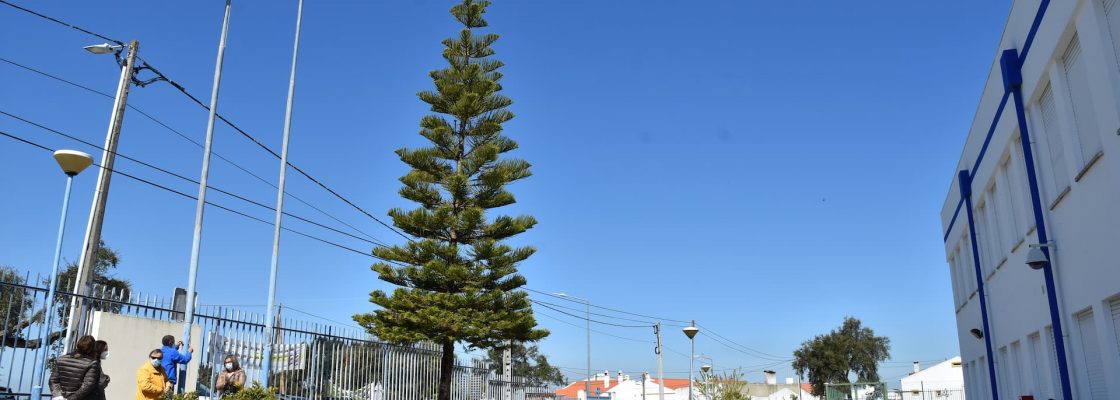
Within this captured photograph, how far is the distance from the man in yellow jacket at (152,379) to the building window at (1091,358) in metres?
9.88

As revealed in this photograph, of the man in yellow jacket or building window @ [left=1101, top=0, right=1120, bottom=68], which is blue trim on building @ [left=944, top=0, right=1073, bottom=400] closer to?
building window @ [left=1101, top=0, right=1120, bottom=68]

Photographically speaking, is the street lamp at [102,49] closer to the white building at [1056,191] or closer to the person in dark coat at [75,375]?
the person in dark coat at [75,375]

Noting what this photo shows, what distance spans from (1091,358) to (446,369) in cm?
1184

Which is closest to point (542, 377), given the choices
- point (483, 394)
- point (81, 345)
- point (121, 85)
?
point (483, 394)

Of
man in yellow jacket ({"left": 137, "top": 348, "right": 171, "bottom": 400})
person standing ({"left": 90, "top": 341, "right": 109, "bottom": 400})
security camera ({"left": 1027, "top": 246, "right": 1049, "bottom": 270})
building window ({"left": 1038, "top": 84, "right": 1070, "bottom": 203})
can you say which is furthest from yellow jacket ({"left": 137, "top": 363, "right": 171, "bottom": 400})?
building window ({"left": 1038, "top": 84, "right": 1070, "bottom": 203})

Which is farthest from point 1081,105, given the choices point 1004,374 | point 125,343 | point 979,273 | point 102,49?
point 102,49

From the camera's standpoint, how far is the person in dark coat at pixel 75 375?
8000mm

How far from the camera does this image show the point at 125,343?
1006 centimetres

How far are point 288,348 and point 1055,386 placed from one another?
10.4 metres

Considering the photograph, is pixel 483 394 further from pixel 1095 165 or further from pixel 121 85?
pixel 1095 165

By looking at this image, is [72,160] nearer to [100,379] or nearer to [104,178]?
[100,379]

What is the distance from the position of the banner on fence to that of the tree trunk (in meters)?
5.00

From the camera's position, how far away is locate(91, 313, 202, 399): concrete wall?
9.77m

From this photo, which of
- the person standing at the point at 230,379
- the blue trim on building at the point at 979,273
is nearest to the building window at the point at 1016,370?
the blue trim on building at the point at 979,273
